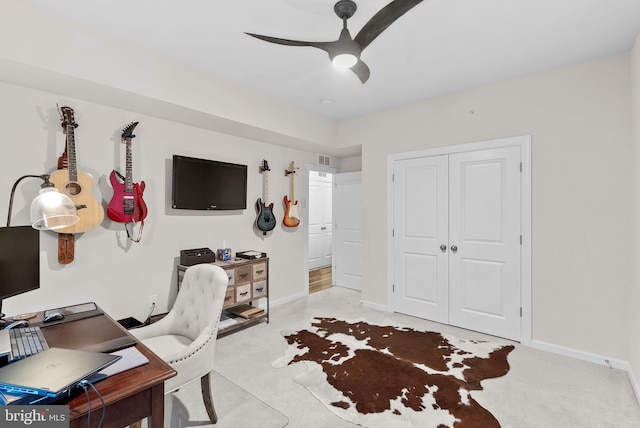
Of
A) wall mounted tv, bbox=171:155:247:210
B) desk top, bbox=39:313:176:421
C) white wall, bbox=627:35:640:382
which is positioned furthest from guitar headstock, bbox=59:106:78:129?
white wall, bbox=627:35:640:382

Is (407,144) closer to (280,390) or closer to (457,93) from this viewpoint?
(457,93)

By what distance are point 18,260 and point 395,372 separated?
2.58 m

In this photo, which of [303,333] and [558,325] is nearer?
[558,325]

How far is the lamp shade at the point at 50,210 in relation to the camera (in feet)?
4.77

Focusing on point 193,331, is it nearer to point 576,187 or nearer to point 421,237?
point 421,237

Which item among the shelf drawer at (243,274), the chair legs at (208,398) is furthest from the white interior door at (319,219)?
the chair legs at (208,398)

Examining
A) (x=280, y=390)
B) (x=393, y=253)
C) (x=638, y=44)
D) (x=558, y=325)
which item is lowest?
(x=280, y=390)

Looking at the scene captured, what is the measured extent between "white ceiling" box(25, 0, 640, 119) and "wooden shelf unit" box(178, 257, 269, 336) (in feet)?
6.38

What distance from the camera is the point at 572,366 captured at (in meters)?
2.67

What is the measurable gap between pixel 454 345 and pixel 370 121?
290 centimetres

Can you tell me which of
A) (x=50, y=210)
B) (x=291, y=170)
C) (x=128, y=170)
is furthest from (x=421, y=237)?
(x=50, y=210)

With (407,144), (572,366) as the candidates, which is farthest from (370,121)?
(572,366)

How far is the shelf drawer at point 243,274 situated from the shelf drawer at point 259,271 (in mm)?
70

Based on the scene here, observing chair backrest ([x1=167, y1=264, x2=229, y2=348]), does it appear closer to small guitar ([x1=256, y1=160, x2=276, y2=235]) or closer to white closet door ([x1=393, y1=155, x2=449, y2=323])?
small guitar ([x1=256, y1=160, x2=276, y2=235])
